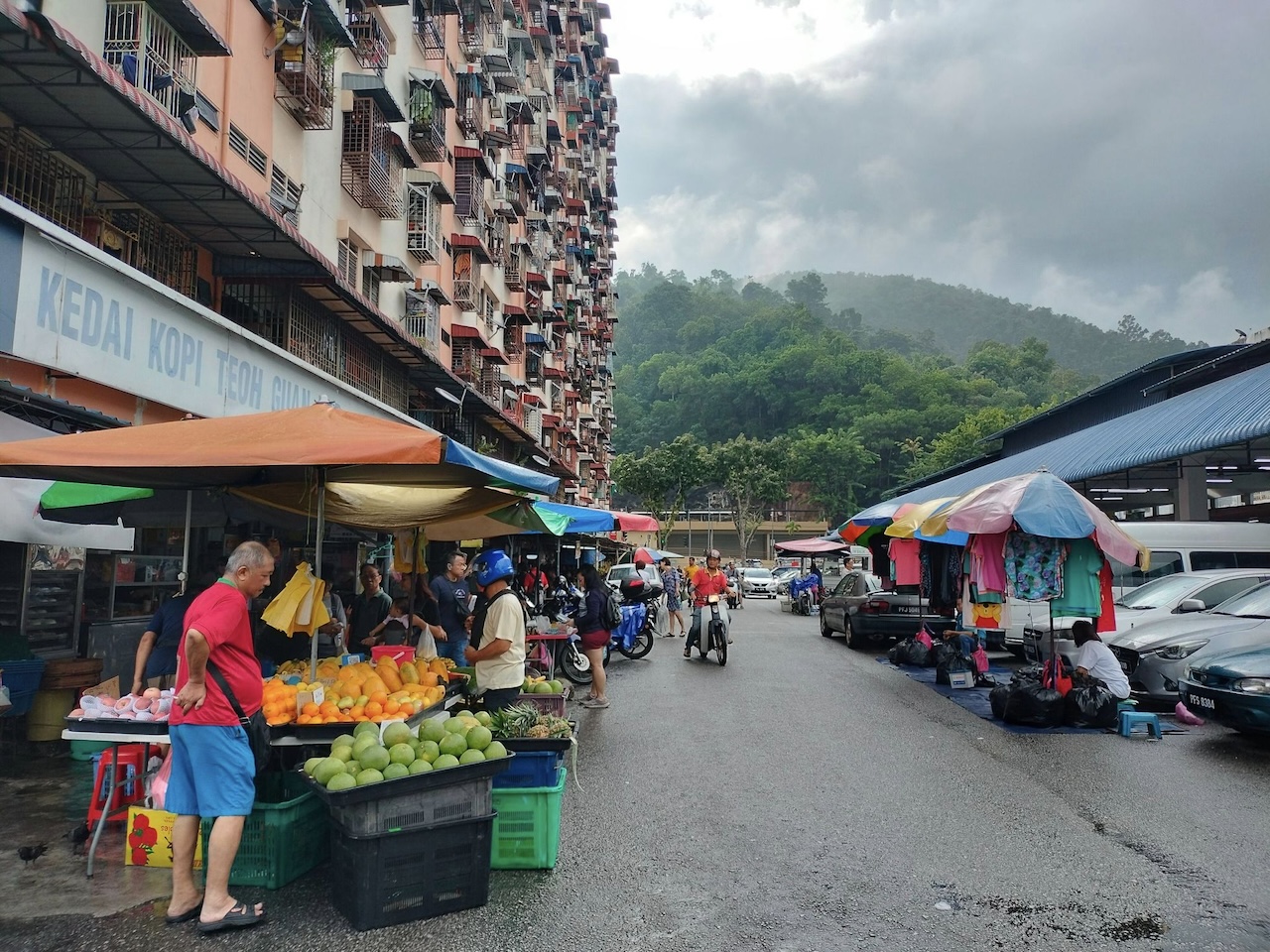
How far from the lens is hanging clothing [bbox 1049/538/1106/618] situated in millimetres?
A: 10094

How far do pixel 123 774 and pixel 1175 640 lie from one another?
11.3 m

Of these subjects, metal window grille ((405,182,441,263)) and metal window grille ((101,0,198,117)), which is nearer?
metal window grille ((101,0,198,117))

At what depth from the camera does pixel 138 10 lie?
10789mm

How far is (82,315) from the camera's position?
8.91 m

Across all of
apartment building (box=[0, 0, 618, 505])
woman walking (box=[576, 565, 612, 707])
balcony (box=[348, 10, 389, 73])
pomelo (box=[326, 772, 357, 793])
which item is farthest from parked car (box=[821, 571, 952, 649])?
balcony (box=[348, 10, 389, 73])

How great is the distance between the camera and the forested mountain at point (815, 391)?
8338 cm

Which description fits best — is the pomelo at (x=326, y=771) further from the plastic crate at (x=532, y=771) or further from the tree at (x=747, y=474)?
the tree at (x=747, y=474)

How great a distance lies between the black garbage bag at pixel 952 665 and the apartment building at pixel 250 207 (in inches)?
415

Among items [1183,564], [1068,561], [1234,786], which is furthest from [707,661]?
[1234,786]

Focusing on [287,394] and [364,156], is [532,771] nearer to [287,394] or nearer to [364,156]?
[287,394]

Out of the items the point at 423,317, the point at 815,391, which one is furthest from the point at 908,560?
the point at 815,391

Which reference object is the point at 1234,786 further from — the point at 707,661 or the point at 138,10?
the point at 138,10

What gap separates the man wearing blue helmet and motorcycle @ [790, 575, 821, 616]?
89.1 feet

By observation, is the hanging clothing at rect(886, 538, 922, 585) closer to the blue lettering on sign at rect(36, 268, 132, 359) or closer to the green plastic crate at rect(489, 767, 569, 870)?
the green plastic crate at rect(489, 767, 569, 870)
